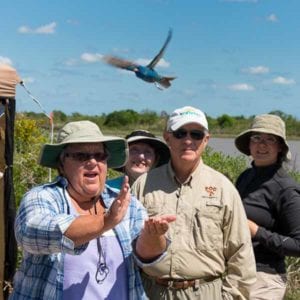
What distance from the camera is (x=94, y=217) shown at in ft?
7.46

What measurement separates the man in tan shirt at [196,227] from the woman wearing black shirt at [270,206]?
0.40 m

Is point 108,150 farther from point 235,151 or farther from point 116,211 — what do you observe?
point 235,151

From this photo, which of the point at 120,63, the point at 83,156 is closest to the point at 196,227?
the point at 83,156

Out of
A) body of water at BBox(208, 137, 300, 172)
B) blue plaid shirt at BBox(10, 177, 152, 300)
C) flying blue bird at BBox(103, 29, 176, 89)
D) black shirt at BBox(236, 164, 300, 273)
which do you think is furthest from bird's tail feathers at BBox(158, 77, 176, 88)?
body of water at BBox(208, 137, 300, 172)

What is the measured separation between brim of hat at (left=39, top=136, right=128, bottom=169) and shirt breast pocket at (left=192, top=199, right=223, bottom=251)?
56 centimetres

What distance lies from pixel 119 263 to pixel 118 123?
1436 centimetres

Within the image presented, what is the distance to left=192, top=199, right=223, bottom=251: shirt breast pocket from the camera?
3.15 meters

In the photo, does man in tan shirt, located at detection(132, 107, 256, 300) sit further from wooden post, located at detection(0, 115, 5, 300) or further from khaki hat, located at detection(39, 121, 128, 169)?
wooden post, located at detection(0, 115, 5, 300)

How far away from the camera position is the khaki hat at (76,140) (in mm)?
2590

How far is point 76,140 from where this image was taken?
101 inches

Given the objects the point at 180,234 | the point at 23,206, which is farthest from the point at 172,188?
the point at 23,206

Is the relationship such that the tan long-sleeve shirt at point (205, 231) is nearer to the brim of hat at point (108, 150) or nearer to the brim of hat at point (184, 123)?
the brim of hat at point (184, 123)

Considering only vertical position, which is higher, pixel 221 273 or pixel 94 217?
pixel 94 217

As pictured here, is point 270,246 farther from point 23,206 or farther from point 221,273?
point 23,206
